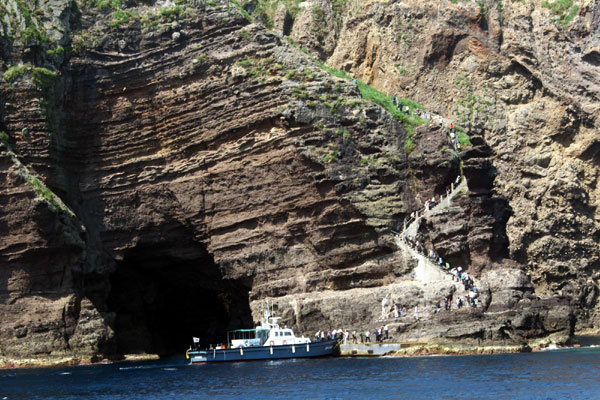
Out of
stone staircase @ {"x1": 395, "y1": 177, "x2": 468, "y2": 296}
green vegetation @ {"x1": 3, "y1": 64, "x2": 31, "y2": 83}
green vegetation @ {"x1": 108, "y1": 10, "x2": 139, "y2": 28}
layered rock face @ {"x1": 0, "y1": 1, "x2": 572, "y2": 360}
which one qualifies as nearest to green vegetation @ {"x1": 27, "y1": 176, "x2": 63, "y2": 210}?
layered rock face @ {"x1": 0, "y1": 1, "x2": 572, "y2": 360}

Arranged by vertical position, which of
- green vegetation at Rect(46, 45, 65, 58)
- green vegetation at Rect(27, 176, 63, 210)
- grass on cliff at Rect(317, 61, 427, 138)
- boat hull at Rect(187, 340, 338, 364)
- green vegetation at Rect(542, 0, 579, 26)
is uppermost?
green vegetation at Rect(542, 0, 579, 26)

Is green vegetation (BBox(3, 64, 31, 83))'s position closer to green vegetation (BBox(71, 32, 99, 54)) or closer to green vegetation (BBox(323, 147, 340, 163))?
green vegetation (BBox(71, 32, 99, 54))

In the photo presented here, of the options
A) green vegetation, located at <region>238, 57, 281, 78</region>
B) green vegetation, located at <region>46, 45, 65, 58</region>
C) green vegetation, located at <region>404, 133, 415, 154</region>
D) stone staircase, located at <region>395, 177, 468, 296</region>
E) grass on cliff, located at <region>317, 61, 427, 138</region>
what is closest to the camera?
stone staircase, located at <region>395, 177, 468, 296</region>

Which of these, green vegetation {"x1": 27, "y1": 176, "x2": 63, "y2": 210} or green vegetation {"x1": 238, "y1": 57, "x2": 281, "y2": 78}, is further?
green vegetation {"x1": 238, "y1": 57, "x2": 281, "y2": 78}

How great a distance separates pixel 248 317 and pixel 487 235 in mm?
29623

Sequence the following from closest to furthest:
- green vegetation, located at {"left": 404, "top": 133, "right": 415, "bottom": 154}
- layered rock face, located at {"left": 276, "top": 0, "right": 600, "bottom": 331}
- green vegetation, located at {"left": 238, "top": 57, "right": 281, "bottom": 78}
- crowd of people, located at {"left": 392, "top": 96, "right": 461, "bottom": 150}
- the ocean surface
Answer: the ocean surface → green vegetation, located at {"left": 404, "top": 133, "right": 415, "bottom": 154} → crowd of people, located at {"left": 392, "top": 96, "right": 461, "bottom": 150} → green vegetation, located at {"left": 238, "top": 57, "right": 281, "bottom": 78} → layered rock face, located at {"left": 276, "top": 0, "right": 600, "bottom": 331}

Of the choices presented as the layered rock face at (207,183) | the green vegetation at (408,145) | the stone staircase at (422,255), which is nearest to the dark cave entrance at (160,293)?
the layered rock face at (207,183)

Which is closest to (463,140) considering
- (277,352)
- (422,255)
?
(422,255)

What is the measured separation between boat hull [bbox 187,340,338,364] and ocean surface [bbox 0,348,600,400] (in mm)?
826

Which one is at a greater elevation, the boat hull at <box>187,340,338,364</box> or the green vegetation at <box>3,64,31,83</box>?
the green vegetation at <box>3,64,31,83</box>

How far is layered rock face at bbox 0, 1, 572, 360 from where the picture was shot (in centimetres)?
7475

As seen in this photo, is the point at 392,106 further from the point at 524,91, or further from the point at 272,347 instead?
the point at 272,347

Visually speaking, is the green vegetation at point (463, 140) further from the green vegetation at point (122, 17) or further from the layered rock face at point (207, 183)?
the green vegetation at point (122, 17)

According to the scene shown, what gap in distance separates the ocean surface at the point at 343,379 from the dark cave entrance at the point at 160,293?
626 inches
